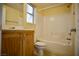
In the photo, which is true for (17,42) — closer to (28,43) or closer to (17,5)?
(28,43)

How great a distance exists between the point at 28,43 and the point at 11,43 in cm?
23

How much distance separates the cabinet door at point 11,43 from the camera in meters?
1.61

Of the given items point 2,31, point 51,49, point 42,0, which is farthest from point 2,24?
point 51,49

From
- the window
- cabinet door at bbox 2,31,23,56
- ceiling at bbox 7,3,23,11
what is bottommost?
cabinet door at bbox 2,31,23,56

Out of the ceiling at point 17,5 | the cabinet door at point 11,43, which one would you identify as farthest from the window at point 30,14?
the cabinet door at point 11,43

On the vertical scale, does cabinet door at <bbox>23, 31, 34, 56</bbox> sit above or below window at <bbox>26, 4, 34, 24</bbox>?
below

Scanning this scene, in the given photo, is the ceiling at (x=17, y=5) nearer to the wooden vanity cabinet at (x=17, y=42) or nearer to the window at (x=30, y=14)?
the window at (x=30, y=14)

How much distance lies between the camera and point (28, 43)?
1.63 metres

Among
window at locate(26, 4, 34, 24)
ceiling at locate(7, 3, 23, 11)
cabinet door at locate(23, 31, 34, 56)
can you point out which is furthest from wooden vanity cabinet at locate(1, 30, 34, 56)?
ceiling at locate(7, 3, 23, 11)

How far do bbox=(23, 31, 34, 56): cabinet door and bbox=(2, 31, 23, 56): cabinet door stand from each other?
0.21 ft

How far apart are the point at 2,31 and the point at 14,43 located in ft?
0.74

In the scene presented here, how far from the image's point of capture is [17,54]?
5.28ft

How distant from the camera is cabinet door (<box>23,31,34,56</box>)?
1.62m

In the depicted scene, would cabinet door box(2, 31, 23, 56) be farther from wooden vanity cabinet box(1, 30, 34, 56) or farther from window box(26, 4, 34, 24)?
window box(26, 4, 34, 24)
